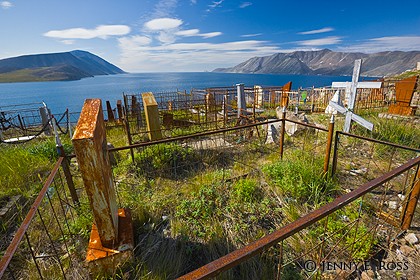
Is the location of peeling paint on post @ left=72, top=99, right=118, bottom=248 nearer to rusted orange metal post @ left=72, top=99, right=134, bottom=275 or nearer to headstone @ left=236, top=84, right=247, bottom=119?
rusted orange metal post @ left=72, top=99, right=134, bottom=275

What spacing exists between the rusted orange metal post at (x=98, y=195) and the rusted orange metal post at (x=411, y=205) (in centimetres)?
368

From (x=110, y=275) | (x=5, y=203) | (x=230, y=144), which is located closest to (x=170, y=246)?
(x=110, y=275)

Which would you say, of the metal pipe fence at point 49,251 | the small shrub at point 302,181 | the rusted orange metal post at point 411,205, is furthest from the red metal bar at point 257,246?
the small shrub at point 302,181

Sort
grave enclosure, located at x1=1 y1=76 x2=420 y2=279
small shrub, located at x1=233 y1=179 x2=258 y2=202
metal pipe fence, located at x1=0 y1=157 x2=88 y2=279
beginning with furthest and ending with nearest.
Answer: small shrub, located at x1=233 y1=179 x2=258 y2=202 < metal pipe fence, located at x1=0 y1=157 x2=88 y2=279 < grave enclosure, located at x1=1 y1=76 x2=420 y2=279

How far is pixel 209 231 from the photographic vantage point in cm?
294

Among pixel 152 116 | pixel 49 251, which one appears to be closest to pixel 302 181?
pixel 49 251

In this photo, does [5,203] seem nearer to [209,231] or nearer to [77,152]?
[77,152]

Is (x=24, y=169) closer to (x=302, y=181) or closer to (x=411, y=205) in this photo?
(x=302, y=181)

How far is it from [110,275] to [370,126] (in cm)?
702

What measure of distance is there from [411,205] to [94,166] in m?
4.00

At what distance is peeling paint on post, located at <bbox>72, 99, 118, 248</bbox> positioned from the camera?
1.77 metres

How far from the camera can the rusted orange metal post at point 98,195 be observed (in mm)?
1794

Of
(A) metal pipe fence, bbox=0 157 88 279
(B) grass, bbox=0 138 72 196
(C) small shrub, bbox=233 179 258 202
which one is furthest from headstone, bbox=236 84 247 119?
(A) metal pipe fence, bbox=0 157 88 279

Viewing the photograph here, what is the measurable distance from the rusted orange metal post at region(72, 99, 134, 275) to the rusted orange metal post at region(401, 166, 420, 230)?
368 cm
